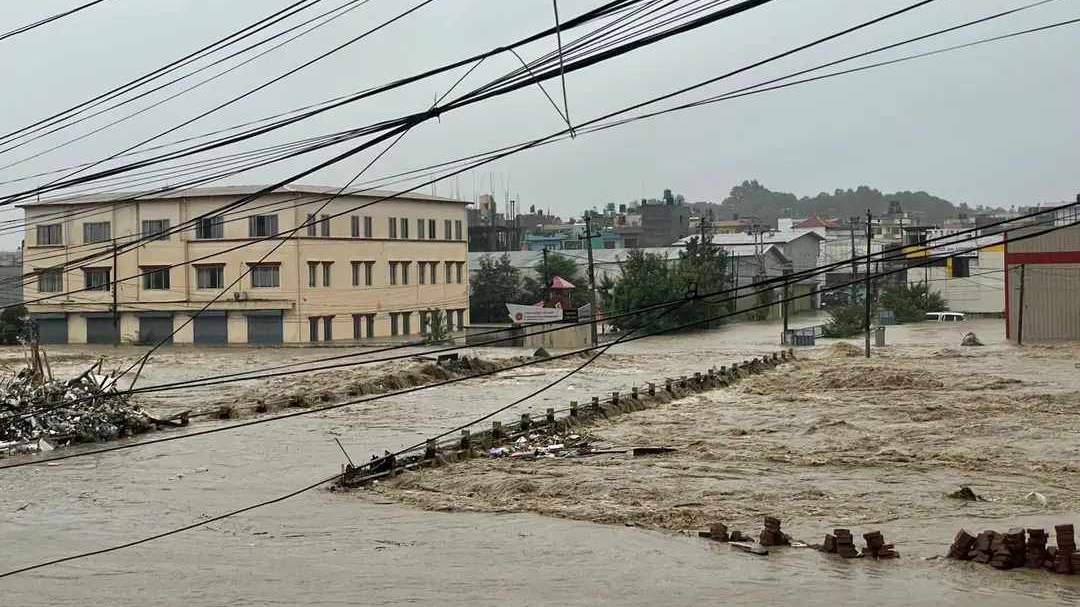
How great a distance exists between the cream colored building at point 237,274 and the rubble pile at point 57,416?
99.2 ft

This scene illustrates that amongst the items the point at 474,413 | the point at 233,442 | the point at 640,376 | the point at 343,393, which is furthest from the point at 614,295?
the point at 233,442

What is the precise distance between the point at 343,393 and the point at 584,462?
17.3 meters

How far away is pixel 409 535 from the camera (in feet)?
53.2

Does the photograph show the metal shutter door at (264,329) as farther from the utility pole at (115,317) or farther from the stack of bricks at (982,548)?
the stack of bricks at (982,548)

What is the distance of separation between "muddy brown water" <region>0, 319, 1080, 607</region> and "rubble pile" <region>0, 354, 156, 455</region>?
8.87 ft

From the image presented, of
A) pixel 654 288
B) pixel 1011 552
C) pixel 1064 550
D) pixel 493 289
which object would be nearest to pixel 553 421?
pixel 1011 552

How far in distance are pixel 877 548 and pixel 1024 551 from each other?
1.64 m

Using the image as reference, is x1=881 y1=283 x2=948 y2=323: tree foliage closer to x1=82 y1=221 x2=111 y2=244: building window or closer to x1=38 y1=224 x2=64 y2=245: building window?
x1=82 y1=221 x2=111 y2=244: building window

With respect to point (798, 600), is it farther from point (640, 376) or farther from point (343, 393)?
point (640, 376)

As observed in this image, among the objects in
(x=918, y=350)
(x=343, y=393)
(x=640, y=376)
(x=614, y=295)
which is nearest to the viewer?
(x=343, y=393)

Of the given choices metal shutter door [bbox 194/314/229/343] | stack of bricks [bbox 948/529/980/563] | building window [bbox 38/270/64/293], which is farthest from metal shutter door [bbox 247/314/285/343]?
stack of bricks [bbox 948/529/980/563]

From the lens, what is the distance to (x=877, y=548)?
13.9 m

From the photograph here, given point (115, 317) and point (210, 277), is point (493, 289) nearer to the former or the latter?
point (210, 277)

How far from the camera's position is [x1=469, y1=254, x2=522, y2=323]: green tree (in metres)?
78.2
